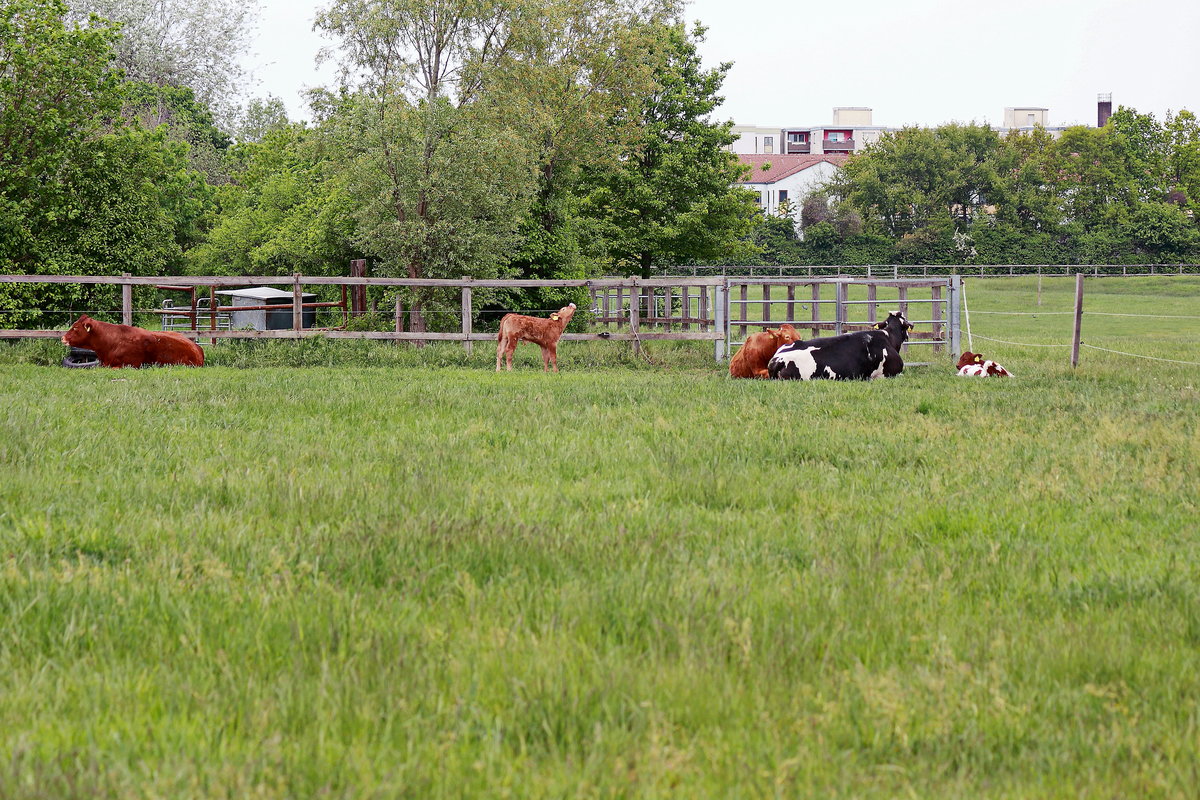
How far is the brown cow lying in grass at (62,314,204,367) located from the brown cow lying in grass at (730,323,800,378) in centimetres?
808

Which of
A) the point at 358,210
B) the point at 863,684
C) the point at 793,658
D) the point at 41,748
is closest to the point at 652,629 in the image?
the point at 793,658

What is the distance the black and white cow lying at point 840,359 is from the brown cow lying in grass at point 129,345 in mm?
8739

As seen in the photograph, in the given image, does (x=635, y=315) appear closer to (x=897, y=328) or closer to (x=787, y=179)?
(x=897, y=328)

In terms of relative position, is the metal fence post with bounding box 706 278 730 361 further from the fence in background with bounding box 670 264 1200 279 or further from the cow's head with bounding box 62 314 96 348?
the fence in background with bounding box 670 264 1200 279

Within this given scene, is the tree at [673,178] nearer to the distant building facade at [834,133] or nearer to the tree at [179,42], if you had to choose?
the tree at [179,42]

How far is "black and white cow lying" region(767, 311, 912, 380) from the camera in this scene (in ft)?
44.1

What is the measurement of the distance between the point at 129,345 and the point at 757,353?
918 centimetres

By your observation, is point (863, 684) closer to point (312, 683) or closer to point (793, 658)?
point (793, 658)

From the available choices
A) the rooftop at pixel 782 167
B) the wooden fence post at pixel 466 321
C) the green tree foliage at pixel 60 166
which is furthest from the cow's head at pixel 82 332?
the rooftop at pixel 782 167

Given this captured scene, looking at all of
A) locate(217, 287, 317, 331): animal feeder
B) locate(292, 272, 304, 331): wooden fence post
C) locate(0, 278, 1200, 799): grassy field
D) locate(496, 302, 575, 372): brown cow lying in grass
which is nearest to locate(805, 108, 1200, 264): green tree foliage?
locate(217, 287, 317, 331): animal feeder

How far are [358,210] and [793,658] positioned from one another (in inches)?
862

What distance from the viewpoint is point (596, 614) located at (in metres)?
3.47

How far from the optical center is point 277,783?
2.33 metres

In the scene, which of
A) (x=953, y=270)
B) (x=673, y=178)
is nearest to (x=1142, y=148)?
(x=953, y=270)
